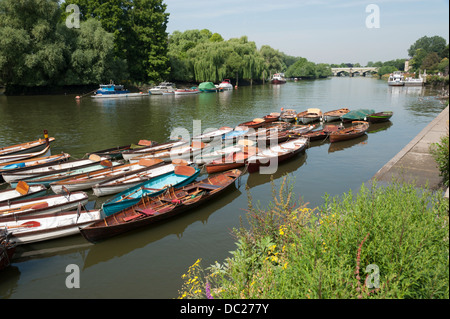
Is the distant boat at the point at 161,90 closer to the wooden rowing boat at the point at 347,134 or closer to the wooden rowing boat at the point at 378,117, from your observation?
the wooden rowing boat at the point at 378,117

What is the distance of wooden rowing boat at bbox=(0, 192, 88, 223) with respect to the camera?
38.3ft

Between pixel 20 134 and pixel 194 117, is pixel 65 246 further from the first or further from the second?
pixel 194 117

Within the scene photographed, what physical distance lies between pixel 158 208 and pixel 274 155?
949 centimetres

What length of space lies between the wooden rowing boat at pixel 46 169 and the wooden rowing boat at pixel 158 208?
6392 millimetres

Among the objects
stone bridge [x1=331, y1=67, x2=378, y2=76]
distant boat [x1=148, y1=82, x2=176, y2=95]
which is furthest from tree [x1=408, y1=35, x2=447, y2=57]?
distant boat [x1=148, y1=82, x2=176, y2=95]

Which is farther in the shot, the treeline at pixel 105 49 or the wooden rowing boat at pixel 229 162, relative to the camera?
the treeline at pixel 105 49

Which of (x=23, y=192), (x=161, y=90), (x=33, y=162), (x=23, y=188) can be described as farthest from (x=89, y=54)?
(x=23, y=192)

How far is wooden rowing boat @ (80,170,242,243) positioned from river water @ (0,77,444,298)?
47 cm

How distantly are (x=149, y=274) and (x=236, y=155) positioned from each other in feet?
35.2

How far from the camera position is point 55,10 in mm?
49344

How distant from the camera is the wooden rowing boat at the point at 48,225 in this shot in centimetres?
1067

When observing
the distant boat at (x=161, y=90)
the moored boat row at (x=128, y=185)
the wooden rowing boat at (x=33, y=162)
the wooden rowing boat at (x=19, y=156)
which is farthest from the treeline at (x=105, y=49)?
the moored boat row at (x=128, y=185)

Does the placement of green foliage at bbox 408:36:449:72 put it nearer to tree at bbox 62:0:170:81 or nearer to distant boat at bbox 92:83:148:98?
tree at bbox 62:0:170:81
